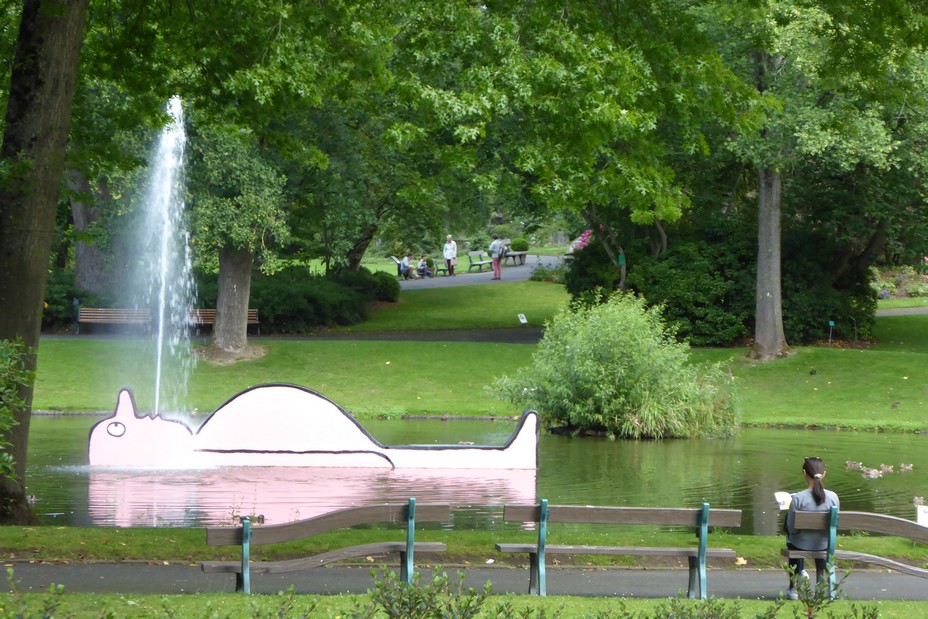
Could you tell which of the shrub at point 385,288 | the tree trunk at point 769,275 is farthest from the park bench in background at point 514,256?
the tree trunk at point 769,275

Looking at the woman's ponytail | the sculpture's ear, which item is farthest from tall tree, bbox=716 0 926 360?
the sculpture's ear

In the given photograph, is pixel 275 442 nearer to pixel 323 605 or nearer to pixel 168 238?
pixel 323 605

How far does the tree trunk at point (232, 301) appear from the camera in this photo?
31.8 meters

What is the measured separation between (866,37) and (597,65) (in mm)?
3748

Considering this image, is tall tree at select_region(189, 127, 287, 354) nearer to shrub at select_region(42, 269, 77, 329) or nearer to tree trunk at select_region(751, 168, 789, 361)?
shrub at select_region(42, 269, 77, 329)

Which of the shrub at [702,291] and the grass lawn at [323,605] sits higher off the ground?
the shrub at [702,291]

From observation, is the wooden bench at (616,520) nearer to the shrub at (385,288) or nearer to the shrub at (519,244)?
the shrub at (385,288)

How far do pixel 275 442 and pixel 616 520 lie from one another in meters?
9.19

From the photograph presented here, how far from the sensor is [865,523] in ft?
33.1

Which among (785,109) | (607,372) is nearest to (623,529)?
(607,372)

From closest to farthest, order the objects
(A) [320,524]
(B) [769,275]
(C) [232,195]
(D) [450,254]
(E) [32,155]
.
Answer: (A) [320,524] → (E) [32,155] → (C) [232,195] → (B) [769,275] → (D) [450,254]

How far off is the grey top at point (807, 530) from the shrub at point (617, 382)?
12.7 meters

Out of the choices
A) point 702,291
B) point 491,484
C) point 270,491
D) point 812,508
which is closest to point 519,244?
point 702,291

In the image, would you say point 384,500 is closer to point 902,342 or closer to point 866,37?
point 866,37
